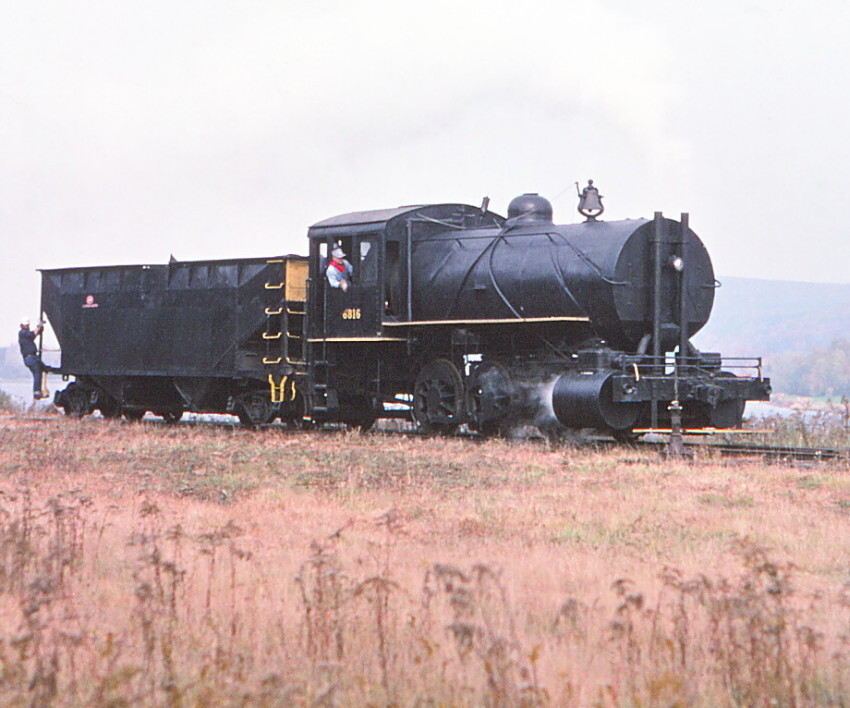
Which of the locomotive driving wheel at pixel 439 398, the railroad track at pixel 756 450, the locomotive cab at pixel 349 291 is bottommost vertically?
the railroad track at pixel 756 450

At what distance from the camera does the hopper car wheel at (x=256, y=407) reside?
2069 centimetres

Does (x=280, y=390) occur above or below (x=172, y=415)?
above

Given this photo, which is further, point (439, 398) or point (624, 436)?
point (439, 398)

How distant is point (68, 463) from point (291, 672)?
9189mm

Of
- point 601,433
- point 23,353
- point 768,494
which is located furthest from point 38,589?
point 23,353

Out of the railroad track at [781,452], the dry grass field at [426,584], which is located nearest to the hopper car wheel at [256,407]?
the dry grass field at [426,584]

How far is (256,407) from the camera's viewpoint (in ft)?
68.9

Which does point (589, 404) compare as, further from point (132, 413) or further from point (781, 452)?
point (132, 413)

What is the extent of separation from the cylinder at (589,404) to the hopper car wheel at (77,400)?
38.3 ft

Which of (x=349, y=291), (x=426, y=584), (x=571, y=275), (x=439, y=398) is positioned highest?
(x=571, y=275)

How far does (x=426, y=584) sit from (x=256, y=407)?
14.9 meters

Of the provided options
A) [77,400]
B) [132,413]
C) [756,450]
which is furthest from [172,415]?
[756,450]

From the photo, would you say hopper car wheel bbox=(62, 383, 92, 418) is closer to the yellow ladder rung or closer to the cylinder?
the yellow ladder rung

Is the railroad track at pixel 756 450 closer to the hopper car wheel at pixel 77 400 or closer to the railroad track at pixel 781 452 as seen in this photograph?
the railroad track at pixel 781 452
